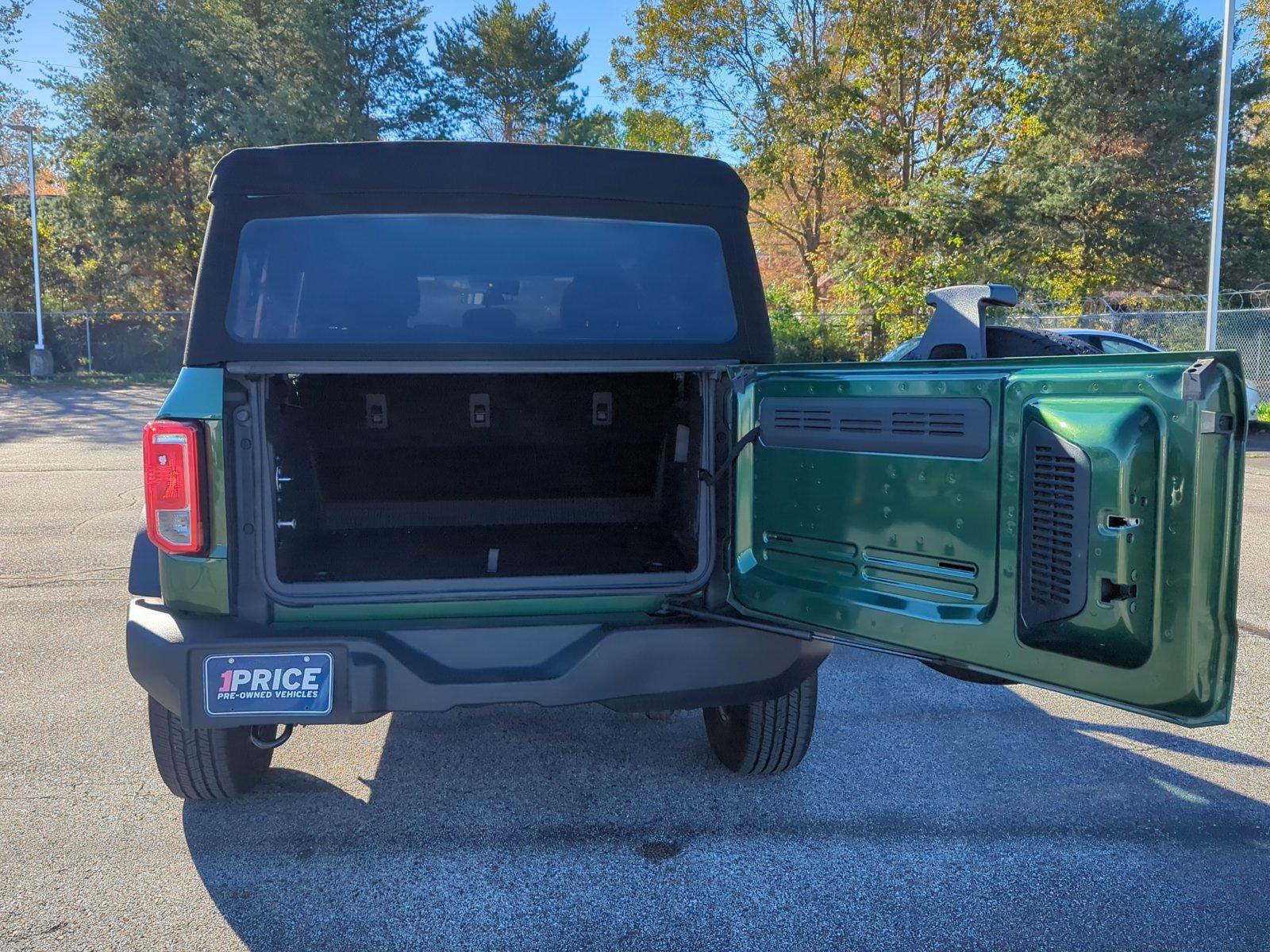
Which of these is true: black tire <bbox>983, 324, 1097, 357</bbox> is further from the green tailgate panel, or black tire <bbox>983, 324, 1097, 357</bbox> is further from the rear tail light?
the rear tail light

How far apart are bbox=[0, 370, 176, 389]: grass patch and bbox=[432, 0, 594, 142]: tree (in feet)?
43.7

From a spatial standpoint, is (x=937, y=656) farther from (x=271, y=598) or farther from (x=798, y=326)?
(x=798, y=326)

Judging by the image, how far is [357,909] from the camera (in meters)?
2.55

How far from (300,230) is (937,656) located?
2220 millimetres

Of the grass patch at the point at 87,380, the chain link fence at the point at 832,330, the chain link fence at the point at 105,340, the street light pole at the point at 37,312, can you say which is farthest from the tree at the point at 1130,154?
the street light pole at the point at 37,312

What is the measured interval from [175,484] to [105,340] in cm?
3476

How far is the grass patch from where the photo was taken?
2800 centimetres

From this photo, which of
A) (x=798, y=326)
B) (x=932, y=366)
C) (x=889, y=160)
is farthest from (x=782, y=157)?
(x=932, y=366)

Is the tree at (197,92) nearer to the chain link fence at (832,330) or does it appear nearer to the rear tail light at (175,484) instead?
the chain link fence at (832,330)

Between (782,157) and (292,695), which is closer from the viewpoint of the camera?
(292,695)

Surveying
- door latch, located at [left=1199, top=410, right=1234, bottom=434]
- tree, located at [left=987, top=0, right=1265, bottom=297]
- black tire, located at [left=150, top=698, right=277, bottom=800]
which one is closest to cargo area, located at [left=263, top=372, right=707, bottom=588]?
black tire, located at [left=150, top=698, right=277, bottom=800]

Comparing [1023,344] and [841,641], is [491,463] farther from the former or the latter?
[1023,344]

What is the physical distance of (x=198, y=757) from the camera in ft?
9.70

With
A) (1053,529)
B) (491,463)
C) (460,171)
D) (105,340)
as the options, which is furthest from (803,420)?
(105,340)
